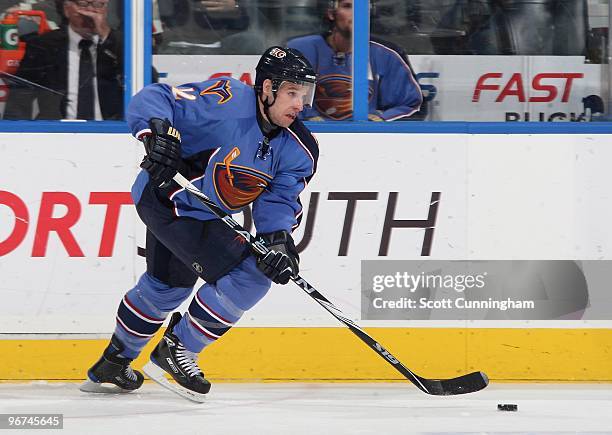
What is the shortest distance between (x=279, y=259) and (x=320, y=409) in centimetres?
56

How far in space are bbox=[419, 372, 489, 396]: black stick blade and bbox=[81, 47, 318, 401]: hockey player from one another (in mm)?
591

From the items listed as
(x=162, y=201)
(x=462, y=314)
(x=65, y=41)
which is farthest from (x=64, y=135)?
(x=462, y=314)

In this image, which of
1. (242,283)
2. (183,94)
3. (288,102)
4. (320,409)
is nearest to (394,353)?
(320,409)

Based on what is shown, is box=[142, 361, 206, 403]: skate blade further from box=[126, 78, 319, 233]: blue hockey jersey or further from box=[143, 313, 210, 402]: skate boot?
box=[126, 78, 319, 233]: blue hockey jersey

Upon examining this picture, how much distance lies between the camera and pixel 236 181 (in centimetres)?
386

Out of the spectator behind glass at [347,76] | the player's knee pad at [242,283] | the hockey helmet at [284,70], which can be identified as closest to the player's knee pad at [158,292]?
the player's knee pad at [242,283]

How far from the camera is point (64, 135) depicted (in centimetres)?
442

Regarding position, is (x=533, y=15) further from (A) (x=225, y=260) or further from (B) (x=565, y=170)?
(A) (x=225, y=260)

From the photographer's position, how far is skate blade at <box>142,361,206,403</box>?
12.9 ft

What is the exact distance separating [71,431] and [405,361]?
136 cm

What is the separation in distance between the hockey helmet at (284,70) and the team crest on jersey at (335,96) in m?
0.70

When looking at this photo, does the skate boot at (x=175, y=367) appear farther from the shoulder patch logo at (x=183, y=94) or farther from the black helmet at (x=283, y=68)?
the black helmet at (x=283, y=68)

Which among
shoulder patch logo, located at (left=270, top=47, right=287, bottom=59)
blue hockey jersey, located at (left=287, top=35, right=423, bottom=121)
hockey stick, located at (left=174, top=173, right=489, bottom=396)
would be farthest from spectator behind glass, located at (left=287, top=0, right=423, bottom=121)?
hockey stick, located at (left=174, top=173, right=489, bottom=396)

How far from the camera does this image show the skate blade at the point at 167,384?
12.9ft
